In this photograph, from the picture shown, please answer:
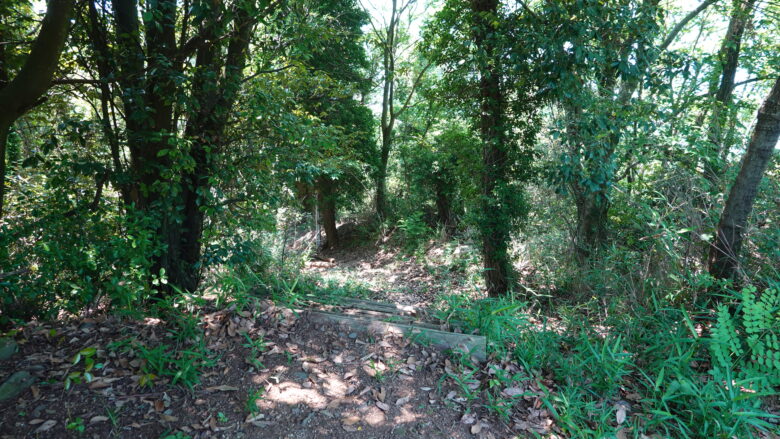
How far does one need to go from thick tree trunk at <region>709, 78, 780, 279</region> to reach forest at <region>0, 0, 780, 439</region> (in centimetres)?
2

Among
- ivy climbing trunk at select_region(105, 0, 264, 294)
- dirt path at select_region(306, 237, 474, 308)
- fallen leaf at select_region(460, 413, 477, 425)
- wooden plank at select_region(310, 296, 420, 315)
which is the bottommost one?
dirt path at select_region(306, 237, 474, 308)

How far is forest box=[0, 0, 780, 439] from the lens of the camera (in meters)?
2.61

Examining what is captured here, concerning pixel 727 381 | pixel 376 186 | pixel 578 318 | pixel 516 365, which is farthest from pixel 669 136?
pixel 376 186

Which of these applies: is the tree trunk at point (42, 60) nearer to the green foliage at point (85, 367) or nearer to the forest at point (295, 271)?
the forest at point (295, 271)

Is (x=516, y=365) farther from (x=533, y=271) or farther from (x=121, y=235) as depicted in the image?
(x=533, y=271)

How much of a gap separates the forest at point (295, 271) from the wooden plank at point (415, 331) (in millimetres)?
24

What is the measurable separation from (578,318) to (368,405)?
260cm

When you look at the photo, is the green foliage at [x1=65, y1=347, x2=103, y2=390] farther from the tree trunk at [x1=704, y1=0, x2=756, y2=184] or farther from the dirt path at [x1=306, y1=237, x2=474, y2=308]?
the tree trunk at [x1=704, y1=0, x2=756, y2=184]

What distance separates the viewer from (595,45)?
13.9 ft

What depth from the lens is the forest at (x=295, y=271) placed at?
103 inches

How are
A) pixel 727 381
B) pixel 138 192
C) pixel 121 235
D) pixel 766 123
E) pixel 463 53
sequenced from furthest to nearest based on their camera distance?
1. pixel 463 53
2. pixel 138 192
3. pixel 766 123
4. pixel 121 235
5. pixel 727 381

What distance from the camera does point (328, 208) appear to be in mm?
13469

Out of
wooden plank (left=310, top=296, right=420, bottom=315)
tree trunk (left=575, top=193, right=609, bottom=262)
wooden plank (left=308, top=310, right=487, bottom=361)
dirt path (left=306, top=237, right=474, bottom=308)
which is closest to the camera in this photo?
wooden plank (left=308, top=310, right=487, bottom=361)

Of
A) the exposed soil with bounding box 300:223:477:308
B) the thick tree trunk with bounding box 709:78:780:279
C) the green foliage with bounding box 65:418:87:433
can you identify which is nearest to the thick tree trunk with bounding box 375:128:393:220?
the exposed soil with bounding box 300:223:477:308
